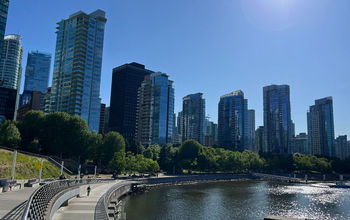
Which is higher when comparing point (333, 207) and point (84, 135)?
point (84, 135)

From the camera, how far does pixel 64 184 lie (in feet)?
130

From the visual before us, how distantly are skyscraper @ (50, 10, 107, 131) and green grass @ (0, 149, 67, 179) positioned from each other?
102745 millimetres

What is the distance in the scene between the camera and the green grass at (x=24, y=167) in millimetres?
61037

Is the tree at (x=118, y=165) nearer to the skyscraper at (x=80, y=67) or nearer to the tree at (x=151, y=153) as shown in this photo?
the tree at (x=151, y=153)

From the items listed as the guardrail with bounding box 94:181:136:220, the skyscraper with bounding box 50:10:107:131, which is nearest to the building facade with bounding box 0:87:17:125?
the skyscraper with bounding box 50:10:107:131

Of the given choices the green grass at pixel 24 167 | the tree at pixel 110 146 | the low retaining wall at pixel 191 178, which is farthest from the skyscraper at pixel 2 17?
the low retaining wall at pixel 191 178

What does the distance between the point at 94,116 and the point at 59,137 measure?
89.3 meters

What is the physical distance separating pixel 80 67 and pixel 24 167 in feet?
409

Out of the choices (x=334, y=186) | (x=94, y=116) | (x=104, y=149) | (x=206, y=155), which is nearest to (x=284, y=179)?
(x=334, y=186)

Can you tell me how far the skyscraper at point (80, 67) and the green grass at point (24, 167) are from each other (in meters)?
103

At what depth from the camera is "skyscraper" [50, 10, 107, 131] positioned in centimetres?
17829

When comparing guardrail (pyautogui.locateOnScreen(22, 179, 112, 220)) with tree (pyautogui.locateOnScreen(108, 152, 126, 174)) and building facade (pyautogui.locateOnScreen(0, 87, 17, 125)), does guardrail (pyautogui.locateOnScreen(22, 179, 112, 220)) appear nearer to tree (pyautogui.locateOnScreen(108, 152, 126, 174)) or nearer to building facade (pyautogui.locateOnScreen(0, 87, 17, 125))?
tree (pyautogui.locateOnScreen(108, 152, 126, 174))

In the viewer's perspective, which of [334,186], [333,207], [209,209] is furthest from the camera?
[334,186]

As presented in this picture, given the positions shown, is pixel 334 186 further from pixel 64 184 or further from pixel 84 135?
pixel 64 184
